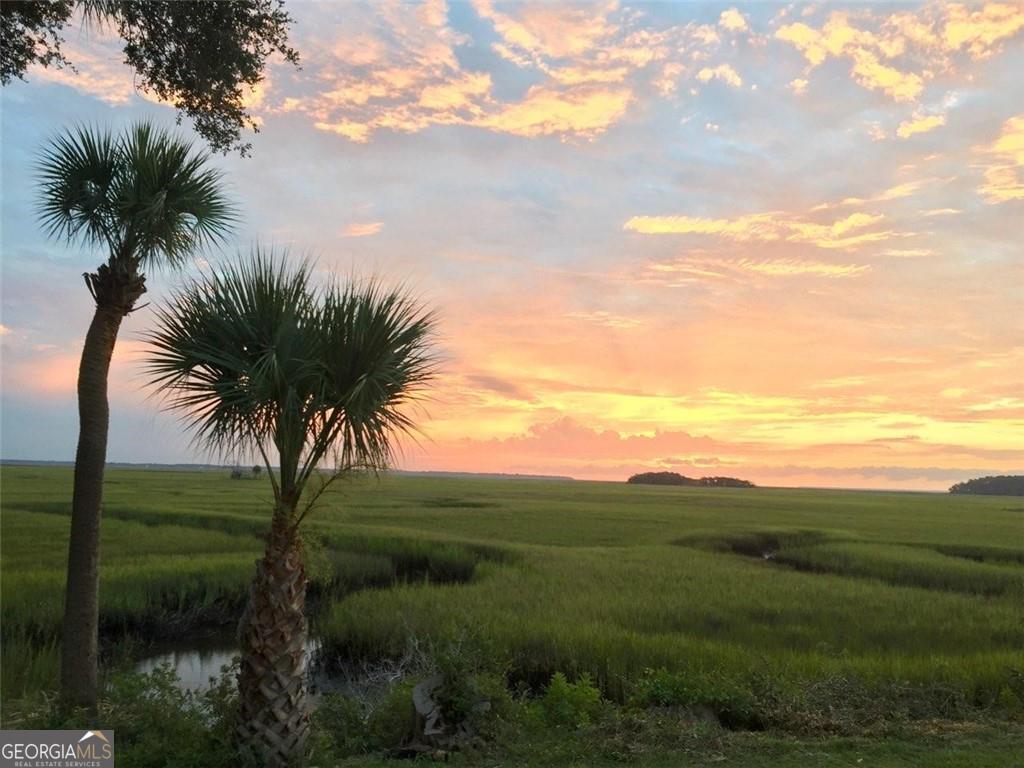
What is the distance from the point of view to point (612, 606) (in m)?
16.9

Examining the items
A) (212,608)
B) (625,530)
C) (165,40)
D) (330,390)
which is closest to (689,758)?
(330,390)

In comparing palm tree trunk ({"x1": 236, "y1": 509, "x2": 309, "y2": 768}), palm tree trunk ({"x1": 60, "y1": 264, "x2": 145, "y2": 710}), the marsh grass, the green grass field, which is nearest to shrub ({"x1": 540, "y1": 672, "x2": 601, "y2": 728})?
the marsh grass

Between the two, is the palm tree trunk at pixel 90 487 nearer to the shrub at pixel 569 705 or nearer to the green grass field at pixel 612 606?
the green grass field at pixel 612 606

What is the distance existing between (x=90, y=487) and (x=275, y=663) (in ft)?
12.1

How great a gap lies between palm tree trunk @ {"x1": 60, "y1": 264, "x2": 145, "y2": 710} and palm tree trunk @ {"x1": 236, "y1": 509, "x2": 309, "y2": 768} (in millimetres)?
2868

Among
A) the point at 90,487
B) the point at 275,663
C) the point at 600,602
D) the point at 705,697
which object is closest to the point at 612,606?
the point at 600,602

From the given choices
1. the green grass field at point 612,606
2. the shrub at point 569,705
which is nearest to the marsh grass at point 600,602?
the green grass field at point 612,606

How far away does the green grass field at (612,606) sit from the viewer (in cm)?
1029

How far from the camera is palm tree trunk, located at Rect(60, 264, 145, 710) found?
8359 millimetres

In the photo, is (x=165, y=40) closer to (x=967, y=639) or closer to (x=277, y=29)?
(x=277, y=29)

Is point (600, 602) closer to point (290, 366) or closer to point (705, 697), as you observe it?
point (705, 697)

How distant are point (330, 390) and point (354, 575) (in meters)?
17.6

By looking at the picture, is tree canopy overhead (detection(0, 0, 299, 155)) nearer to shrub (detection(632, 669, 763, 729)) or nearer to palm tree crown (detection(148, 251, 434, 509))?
palm tree crown (detection(148, 251, 434, 509))

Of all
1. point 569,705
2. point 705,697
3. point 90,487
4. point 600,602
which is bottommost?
point 600,602
